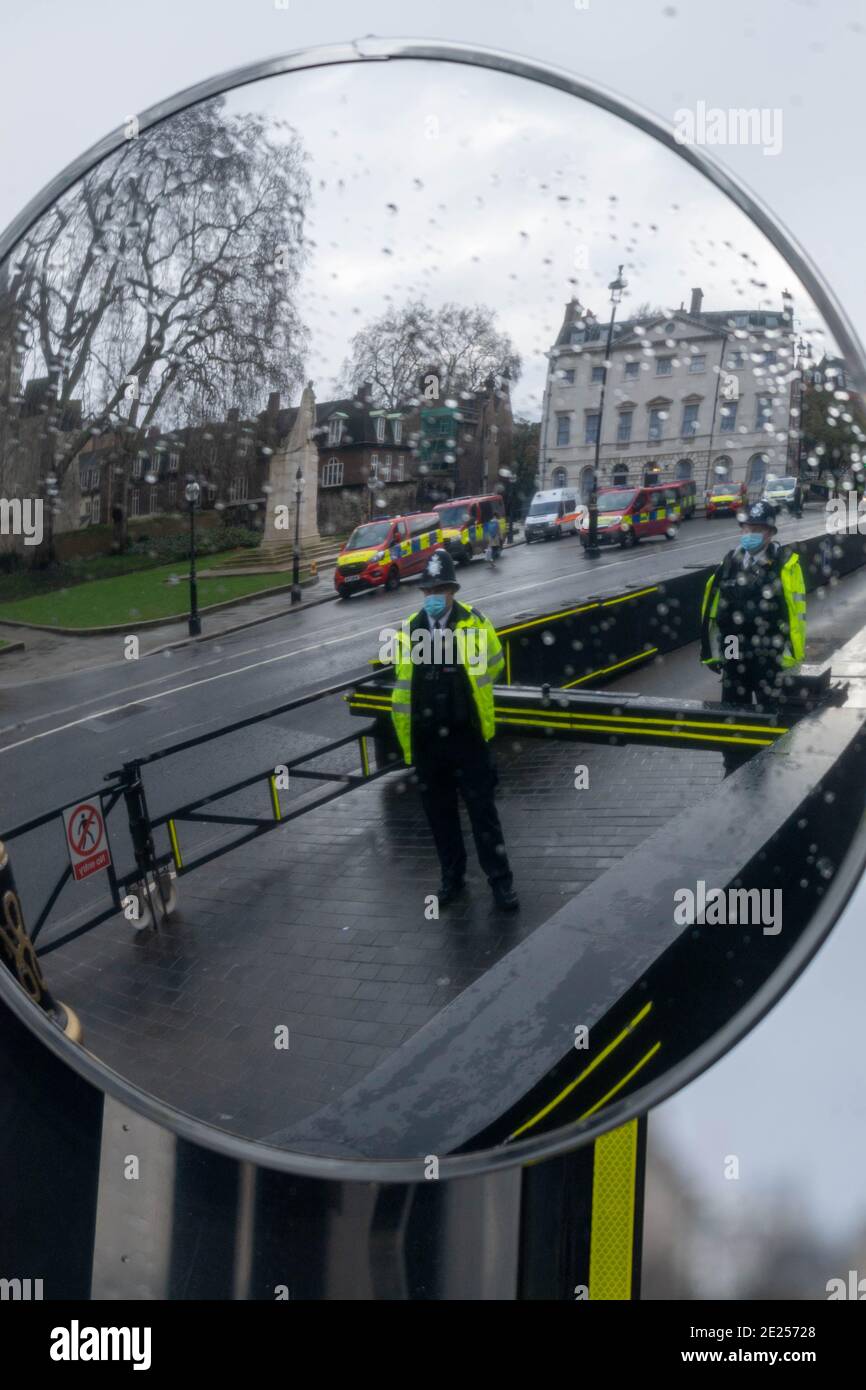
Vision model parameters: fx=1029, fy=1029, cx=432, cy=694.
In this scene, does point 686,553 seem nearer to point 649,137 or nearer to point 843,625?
point 843,625

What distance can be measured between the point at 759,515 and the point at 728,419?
89mm

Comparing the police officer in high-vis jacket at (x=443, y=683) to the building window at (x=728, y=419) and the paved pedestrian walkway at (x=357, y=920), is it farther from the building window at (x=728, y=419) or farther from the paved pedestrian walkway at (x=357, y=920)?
the building window at (x=728, y=419)

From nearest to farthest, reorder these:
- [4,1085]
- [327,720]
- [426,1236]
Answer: [327,720]
[426,1236]
[4,1085]

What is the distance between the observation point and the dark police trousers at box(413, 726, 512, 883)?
0.92m

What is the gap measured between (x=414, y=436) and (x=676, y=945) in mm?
526

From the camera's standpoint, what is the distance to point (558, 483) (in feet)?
2.79

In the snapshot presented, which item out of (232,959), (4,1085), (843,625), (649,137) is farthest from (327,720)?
(4,1085)

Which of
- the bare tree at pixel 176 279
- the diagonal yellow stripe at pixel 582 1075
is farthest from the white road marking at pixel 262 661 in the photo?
the diagonal yellow stripe at pixel 582 1075

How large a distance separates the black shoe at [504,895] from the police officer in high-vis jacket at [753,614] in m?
0.26

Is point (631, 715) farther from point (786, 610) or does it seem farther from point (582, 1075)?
point (582, 1075)

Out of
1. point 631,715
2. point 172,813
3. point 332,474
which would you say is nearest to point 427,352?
point 332,474

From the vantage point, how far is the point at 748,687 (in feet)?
3.07

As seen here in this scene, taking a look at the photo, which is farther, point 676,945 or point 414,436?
point 676,945

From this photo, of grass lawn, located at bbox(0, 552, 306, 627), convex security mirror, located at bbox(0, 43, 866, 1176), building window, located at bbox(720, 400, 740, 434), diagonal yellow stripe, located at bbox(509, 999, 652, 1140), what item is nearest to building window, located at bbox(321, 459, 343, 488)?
convex security mirror, located at bbox(0, 43, 866, 1176)
